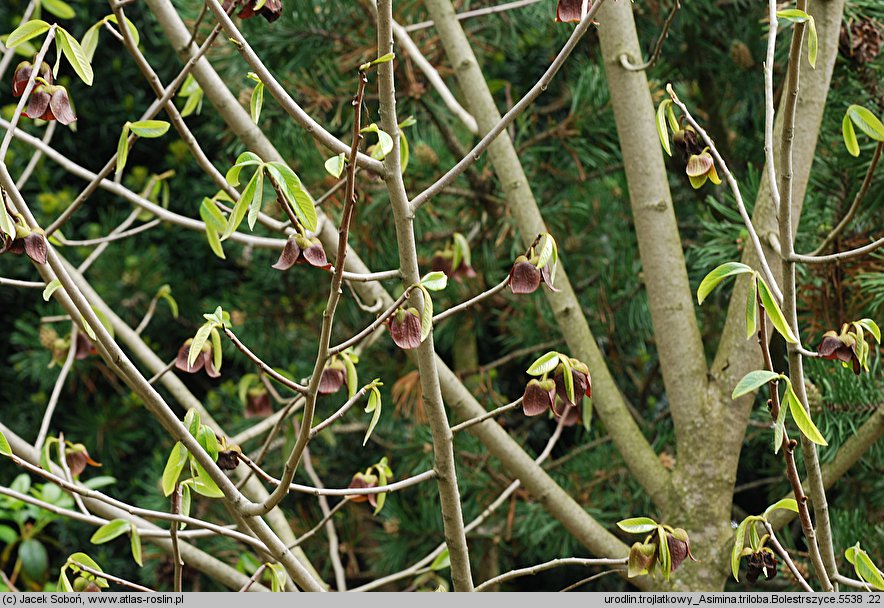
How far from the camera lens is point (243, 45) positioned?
36cm

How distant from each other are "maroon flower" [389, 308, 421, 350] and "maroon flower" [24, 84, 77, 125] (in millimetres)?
193

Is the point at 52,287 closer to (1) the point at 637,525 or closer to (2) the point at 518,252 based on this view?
(1) the point at 637,525

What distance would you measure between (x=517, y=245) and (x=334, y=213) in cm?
20

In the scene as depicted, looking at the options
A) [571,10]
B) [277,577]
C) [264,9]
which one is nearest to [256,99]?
[264,9]

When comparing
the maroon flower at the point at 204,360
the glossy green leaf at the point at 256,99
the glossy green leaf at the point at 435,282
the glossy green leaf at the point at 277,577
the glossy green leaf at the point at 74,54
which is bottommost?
the glossy green leaf at the point at 277,577

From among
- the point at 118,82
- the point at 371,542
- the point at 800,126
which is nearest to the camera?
the point at 800,126

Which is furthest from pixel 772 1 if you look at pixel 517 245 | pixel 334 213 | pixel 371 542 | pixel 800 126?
pixel 371 542

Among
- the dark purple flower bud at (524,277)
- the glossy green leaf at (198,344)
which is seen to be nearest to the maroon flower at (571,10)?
the dark purple flower bud at (524,277)

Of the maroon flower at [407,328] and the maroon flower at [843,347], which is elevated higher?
the maroon flower at [407,328]

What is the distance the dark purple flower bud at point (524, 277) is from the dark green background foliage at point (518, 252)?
0.26 meters

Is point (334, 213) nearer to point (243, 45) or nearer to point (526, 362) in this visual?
point (526, 362)

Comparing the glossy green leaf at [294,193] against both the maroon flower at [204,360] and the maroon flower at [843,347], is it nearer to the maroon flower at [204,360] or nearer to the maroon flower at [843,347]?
the maroon flower at [204,360]

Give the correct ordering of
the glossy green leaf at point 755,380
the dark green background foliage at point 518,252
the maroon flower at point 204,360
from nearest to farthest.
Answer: the glossy green leaf at point 755,380, the maroon flower at point 204,360, the dark green background foliage at point 518,252

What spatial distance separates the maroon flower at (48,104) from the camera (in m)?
0.40
